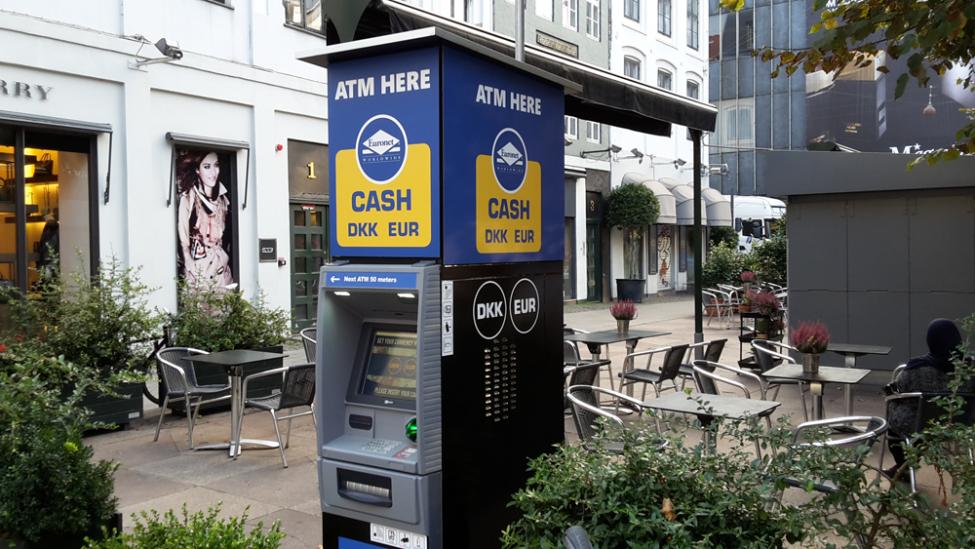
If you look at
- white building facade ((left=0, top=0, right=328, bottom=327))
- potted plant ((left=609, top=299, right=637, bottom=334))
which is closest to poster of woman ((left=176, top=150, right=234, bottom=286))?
white building facade ((left=0, top=0, right=328, bottom=327))

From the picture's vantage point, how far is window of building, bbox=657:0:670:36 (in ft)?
92.3

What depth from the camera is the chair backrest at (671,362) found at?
809 cm

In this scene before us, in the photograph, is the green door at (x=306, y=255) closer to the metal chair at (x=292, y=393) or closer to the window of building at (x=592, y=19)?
the metal chair at (x=292, y=393)

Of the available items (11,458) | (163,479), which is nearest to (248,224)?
(163,479)

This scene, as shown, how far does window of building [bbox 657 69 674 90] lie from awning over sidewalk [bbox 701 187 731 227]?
3907 mm

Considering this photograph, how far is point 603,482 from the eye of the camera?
273 cm

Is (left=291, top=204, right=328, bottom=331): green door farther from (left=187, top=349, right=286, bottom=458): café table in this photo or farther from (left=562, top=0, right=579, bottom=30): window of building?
(left=562, top=0, right=579, bottom=30): window of building

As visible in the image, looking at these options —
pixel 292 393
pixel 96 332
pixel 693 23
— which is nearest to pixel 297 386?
pixel 292 393

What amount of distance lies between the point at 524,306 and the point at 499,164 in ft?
2.39

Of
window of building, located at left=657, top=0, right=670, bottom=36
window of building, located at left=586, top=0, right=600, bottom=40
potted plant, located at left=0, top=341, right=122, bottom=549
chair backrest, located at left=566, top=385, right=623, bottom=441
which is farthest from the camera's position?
window of building, located at left=657, top=0, right=670, bottom=36

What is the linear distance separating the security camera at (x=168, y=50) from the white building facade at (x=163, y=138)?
0.7 inches

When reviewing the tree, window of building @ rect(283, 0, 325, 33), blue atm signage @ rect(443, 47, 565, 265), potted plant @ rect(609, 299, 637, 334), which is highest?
window of building @ rect(283, 0, 325, 33)

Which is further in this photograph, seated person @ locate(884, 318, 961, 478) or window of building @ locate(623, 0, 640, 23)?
window of building @ locate(623, 0, 640, 23)

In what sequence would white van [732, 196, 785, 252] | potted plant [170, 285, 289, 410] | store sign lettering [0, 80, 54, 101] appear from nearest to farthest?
potted plant [170, 285, 289, 410] < store sign lettering [0, 80, 54, 101] < white van [732, 196, 785, 252]
